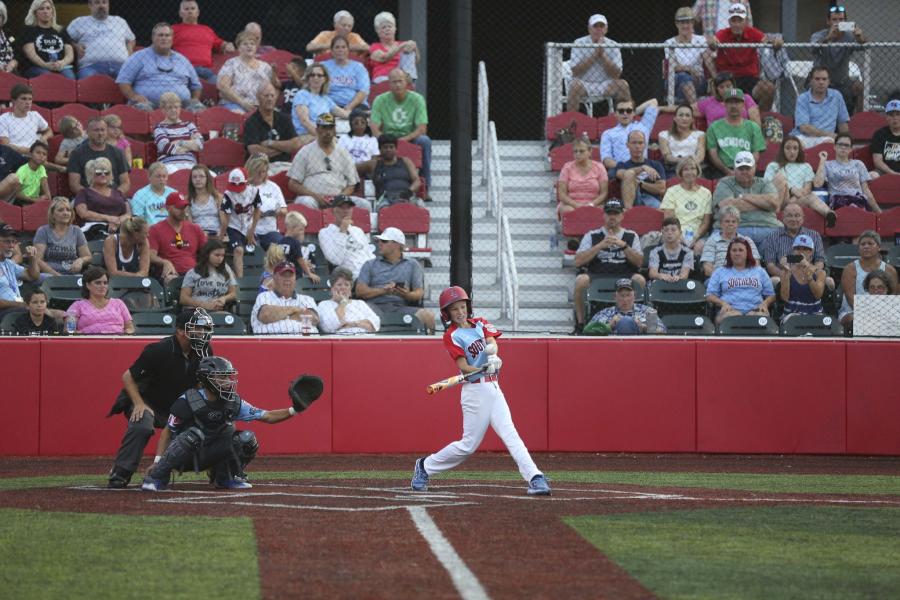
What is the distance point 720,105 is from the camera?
60.6 ft

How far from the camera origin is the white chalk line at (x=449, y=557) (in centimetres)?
625

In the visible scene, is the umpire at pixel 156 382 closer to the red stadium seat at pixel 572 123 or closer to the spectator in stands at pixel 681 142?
the spectator in stands at pixel 681 142

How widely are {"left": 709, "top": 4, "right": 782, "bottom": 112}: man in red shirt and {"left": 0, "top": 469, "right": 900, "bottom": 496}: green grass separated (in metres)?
8.08

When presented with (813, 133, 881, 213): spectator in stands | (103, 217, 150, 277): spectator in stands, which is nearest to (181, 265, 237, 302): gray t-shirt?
(103, 217, 150, 277): spectator in stands

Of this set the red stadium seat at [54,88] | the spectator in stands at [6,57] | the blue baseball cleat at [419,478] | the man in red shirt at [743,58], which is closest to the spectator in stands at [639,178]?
the man in red shirt at [743,58]

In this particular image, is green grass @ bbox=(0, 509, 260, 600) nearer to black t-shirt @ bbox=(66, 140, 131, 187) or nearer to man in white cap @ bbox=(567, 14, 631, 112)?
black t-shirt @ bbox=(66, 140, 131, 187)

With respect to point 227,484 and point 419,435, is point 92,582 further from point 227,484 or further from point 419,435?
point 419,435

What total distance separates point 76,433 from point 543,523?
670 centimetres

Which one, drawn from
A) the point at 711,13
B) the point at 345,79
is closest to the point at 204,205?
the point at 345,79

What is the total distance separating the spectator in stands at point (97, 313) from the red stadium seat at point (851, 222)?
840 cm

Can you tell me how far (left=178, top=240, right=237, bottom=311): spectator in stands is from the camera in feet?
47.5

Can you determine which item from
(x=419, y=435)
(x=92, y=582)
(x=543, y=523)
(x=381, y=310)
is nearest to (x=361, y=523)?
(x=543, y=523)

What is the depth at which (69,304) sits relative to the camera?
47.5ft

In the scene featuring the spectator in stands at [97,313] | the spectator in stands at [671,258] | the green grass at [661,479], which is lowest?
the green grass at [661,479]
